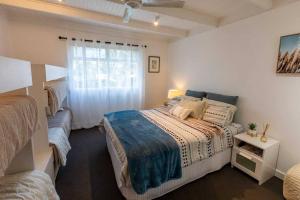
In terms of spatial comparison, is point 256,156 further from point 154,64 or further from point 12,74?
point 154,64

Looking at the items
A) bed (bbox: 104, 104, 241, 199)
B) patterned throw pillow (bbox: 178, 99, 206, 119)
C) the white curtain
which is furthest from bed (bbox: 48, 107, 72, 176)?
patterned throw pillow (bbox: 178, 99, 206, 119)

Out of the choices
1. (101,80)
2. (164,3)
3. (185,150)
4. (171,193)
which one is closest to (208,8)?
(164,3)

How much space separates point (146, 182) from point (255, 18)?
9.24 ft

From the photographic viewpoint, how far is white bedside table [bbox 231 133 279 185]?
2.03 m

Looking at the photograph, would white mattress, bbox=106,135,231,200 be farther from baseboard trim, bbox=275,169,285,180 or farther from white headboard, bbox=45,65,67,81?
white headboard, bbox=45,65,67,81

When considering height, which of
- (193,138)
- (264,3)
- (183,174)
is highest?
(264,3)

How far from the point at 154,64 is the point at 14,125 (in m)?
4.01

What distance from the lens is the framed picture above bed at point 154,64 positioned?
4461mm

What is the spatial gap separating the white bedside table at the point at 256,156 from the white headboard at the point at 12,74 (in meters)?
2.50

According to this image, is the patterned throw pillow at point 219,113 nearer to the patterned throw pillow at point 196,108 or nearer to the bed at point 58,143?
the patterned throw pillow at point 196,108

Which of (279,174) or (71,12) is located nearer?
(279,174)

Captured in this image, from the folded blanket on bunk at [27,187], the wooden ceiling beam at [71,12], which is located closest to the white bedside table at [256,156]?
the folded blanket on bunk at [27,187]

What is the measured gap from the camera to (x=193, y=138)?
201 cm

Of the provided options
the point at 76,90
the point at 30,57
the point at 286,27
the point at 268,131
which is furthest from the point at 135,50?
the point at 268,131
